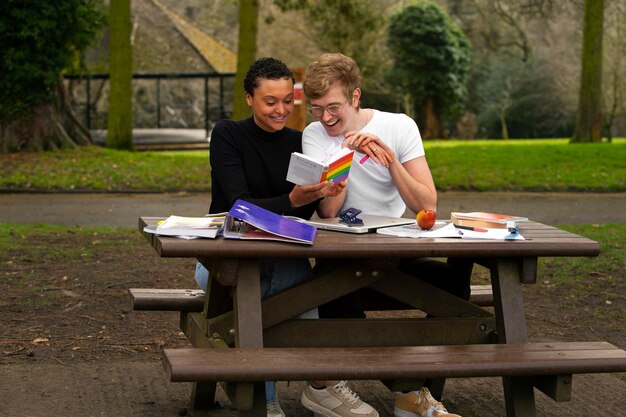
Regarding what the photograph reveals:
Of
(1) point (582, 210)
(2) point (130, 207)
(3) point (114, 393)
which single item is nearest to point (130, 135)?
(2) point (130, 207)

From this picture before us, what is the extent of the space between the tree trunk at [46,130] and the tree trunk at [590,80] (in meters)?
11.6

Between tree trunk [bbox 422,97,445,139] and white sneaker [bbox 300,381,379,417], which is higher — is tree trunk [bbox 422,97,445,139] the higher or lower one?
the higher one

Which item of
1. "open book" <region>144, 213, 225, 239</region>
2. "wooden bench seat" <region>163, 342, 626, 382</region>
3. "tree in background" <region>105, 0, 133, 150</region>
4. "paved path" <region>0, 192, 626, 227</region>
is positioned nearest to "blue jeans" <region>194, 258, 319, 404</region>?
"open book" <region>144, 213, 225, 239</region>

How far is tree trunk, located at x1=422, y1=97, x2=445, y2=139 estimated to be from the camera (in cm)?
4275

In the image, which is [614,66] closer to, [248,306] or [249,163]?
[249,163]

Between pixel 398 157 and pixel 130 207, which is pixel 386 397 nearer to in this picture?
pixel 398 157

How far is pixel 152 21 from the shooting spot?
43656mm

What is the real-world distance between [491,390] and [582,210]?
9426 millimetres

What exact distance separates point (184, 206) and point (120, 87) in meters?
9.67

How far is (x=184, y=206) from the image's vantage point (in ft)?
49.0

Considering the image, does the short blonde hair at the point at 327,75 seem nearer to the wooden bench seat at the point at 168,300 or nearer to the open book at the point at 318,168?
the open book at the point at 318,168

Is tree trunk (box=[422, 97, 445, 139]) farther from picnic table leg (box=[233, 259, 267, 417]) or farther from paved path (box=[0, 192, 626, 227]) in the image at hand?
picnic table leg (box=[233, 259, 267, 417])

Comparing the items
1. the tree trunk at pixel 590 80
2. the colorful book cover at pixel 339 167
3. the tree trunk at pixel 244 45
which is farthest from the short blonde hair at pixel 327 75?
the tree trunk at pixel 590 80

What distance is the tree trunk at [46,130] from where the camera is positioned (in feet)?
67.1
